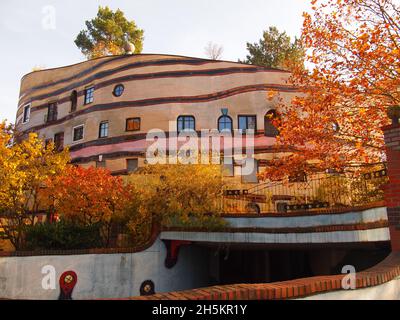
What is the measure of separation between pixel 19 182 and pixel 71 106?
13173 millimetres

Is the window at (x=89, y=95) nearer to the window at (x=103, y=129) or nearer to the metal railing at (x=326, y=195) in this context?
the window at (x=103, y=129)

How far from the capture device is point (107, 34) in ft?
113

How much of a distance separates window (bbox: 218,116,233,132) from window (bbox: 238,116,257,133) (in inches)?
25.7

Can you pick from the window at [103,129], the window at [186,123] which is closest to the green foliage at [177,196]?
the window at [186,123]


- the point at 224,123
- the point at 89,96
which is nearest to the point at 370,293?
the point at 224,123

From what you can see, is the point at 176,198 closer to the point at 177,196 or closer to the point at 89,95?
the point at 177,196

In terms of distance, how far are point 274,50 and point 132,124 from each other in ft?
61.1

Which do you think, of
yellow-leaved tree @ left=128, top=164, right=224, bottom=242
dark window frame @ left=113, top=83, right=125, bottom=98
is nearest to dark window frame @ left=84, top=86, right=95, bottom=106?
dark window frame @ left=113, top=83, right=125, bottom=98

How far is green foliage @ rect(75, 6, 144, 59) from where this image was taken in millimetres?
34031

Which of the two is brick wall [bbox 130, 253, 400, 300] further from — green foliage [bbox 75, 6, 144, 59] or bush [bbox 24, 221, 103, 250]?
green foliage [bbox 75, 6, 144, 59]

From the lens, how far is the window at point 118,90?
21.6 m

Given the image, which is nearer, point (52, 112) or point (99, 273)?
point (99, 273)
